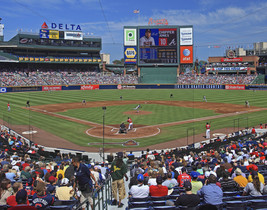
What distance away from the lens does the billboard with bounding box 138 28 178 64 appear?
99.2 m

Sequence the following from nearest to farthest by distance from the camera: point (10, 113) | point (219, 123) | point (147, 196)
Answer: point (147, 196), point (219, 123), point (10, 113)

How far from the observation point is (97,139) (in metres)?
24.6

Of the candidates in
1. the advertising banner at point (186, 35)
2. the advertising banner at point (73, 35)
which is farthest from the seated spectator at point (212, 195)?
the advertising banner at point (73, 35)

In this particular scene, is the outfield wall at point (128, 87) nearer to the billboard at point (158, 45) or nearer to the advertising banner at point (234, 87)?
the advertising banner at point (234, 87)

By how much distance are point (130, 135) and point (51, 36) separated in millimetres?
90208

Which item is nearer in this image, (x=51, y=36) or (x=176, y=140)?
(x=176, y=140)

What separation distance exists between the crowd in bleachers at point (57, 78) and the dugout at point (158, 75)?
14.9ft

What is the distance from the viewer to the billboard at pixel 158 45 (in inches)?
3907

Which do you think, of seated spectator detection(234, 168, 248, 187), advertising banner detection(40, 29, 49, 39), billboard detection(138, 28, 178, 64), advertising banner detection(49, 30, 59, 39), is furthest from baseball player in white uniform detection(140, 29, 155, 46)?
seated spectator detection(234, 168, 248, 187)

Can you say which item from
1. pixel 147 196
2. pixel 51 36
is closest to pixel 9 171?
pixel 147 196

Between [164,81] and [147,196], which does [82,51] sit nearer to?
[164,81]

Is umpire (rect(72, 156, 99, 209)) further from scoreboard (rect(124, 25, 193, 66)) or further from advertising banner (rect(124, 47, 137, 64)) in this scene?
advertising banner (rect(124, 47, 137, 64))

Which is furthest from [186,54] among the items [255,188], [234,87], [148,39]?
[255,188]

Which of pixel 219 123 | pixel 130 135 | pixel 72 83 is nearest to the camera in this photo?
pixel 130 135
